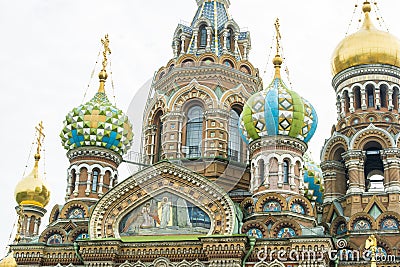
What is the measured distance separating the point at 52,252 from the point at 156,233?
245 centimetres

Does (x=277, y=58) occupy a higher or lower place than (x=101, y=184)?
higher

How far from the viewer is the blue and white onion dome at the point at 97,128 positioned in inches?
755

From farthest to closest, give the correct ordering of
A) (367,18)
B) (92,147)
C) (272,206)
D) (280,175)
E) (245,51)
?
(245,51) → (367,18) → (92,147) → (280,175) → (272,206)

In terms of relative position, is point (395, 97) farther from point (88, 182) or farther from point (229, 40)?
point (88, 182)

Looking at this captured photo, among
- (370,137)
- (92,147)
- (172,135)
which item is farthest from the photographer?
(172,135)

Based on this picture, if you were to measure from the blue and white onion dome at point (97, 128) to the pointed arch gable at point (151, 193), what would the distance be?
2.14 meters

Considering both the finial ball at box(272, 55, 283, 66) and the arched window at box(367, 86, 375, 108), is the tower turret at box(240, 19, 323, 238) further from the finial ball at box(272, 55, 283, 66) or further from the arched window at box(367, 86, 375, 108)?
the arched window at box(367, 86, 375, 108)

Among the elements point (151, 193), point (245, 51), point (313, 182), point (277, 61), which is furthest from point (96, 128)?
point (313, 182)

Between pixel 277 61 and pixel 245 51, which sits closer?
pixel 277 61

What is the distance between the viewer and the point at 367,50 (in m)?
20.0

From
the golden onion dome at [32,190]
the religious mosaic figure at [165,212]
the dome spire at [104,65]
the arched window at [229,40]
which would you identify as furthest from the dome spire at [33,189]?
the religious mosaic figure at [165,212]

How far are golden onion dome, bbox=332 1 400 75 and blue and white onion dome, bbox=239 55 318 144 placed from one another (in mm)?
2498

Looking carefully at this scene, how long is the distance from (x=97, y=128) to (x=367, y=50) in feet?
23.5

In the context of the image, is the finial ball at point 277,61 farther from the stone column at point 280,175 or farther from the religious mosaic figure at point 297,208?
the religious mosaic figure at point 297,208
